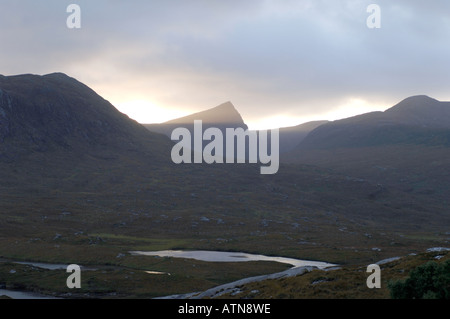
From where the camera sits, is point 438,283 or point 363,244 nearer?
point 438,283

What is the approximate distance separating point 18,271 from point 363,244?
86139 mm

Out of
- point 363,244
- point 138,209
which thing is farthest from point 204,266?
point 138,209

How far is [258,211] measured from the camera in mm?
192250

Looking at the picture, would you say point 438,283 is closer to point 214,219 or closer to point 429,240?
point 429,240

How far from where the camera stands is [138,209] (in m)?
182

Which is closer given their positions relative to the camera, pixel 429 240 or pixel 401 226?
pixel 429 240
